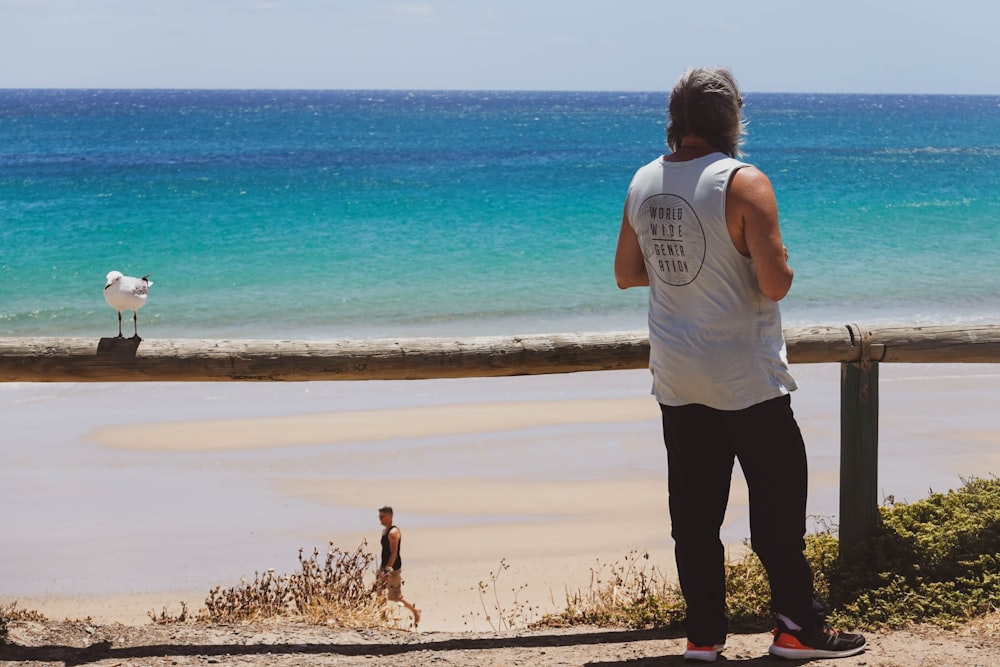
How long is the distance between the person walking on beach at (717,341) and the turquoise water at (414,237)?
41.8 ft

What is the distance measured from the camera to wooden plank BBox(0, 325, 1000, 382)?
161 inches

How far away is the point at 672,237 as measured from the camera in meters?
3.30

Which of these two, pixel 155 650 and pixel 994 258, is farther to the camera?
pixel 994 258

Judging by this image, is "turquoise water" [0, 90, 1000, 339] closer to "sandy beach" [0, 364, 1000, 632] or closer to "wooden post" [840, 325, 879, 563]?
"sandy beach" [0, 364, 1000, 632]

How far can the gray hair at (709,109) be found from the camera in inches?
128

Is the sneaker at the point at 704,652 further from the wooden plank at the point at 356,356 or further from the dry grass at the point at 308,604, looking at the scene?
the dry grass at the point at 308,604

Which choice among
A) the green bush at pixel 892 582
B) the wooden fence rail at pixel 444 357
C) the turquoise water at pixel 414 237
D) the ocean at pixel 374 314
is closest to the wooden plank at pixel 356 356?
the wooden fence rail at pixel 444 357

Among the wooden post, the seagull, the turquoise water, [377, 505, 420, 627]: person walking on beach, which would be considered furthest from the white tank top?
the turquoise water

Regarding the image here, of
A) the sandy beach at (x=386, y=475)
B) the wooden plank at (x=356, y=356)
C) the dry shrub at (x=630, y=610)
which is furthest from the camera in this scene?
the sandy beach at (x=386, y=475)

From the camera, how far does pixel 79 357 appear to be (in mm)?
4098

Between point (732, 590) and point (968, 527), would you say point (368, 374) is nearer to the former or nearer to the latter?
point (732, 590)

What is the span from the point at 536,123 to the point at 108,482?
84291 mm

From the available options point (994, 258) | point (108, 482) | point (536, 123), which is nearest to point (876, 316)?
point (994, 258)

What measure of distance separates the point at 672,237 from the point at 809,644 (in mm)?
1498
